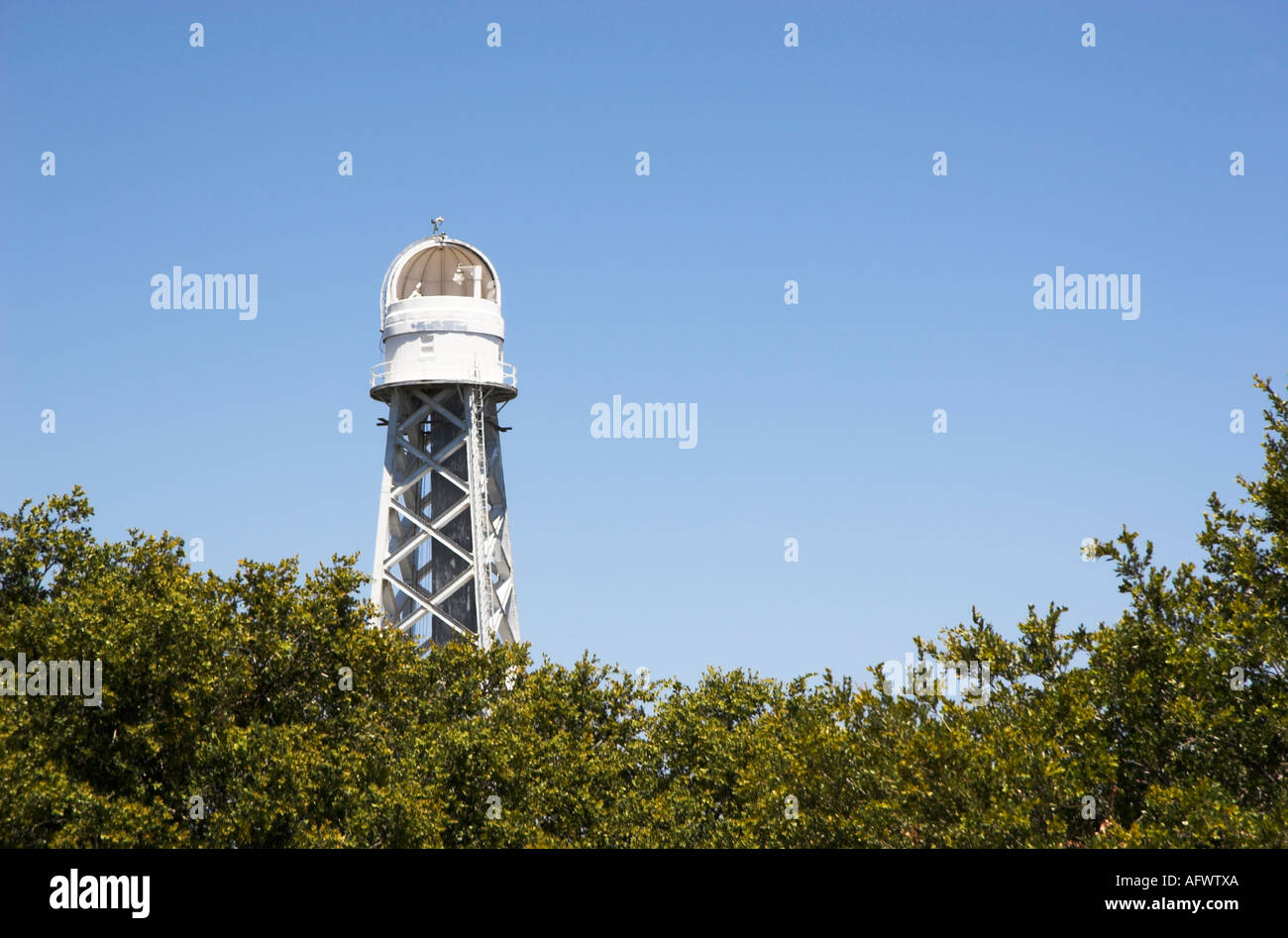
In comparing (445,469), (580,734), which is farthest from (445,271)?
(580,734)

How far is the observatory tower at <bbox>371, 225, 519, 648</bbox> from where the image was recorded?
69750mm

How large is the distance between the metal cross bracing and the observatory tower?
52 millimetres

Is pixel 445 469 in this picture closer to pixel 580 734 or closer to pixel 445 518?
pixel 445 518

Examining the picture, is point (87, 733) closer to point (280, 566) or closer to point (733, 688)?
point (280, 566)

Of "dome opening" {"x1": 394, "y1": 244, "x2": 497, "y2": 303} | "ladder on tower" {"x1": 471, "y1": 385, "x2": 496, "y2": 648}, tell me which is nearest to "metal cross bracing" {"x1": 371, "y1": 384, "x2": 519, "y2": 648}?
"ladder on tower" {"x1": 471, "y1": 385, "x2": 496, "y2": 648}

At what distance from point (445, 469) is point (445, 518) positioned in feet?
10.1

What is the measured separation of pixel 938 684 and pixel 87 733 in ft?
65.3

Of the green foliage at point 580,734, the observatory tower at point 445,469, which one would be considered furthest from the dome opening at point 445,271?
the green foliage at point 580,734

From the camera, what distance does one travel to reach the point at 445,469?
7138cm

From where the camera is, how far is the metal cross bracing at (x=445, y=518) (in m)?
69.6

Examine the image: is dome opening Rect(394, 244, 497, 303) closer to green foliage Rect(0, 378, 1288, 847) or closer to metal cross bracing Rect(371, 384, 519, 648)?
metal cross bracing Rect(371, 384, 519, 648)

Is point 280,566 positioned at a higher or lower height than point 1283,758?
higher
